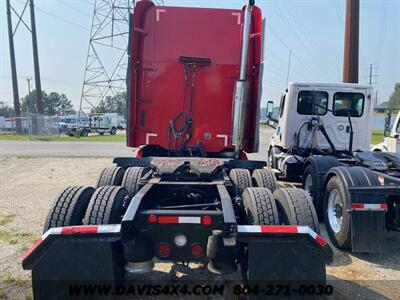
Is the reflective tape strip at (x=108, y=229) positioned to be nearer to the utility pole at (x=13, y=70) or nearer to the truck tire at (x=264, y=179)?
the truck tire at (x=264, y=179)

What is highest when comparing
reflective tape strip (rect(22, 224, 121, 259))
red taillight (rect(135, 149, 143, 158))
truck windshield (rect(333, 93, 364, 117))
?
truck windshield (rect(333, 93, 364, 117))

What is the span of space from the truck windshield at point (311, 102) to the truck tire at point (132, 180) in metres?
5.27

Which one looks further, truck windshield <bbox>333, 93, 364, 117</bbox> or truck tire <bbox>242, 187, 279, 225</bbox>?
truck windshield <bbox>333, 93, 364, 117</bbox>

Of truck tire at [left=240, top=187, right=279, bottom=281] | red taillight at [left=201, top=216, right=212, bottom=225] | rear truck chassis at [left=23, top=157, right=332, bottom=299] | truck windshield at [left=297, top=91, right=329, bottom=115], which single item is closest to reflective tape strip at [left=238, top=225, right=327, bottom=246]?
rear truck chassis at [left=23, top=157, right=332, bottom=299]

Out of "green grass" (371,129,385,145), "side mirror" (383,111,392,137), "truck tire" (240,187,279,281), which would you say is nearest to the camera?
"truck tire" (240,187,279,281)

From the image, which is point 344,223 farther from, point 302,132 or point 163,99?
point 302,132

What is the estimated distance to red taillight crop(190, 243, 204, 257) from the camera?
315cm

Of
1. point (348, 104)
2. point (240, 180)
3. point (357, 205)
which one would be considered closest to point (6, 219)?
point (240, 180)

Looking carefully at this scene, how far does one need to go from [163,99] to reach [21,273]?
3200mm

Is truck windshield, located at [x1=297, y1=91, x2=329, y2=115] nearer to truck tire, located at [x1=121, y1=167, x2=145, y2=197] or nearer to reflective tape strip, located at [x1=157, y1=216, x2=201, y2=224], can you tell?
truck tire, located at [x1=121, y1=167, x2=145, y2=197]

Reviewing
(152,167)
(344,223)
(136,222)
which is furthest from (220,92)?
(136,222)

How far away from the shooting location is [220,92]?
20.0 feet

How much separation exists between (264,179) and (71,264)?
2.53m

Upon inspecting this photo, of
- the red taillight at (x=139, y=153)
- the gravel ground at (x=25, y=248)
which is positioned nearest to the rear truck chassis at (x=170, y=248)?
the gravel ground at (x=25, y=248)
